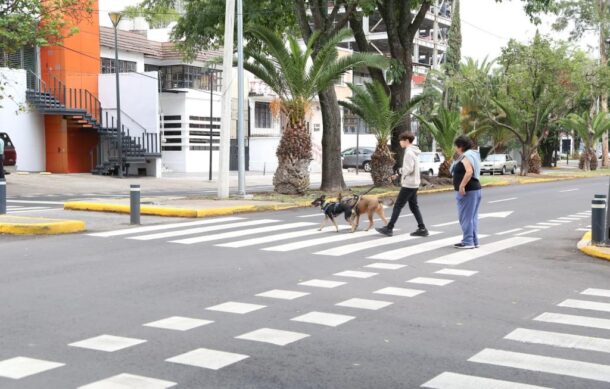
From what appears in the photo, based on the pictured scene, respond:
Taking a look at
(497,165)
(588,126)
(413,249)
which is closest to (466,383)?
(413,249)

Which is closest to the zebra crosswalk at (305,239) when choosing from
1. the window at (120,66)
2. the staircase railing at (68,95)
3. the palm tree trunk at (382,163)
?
the palm tree trunk at (382,163)

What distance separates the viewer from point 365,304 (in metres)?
7.95

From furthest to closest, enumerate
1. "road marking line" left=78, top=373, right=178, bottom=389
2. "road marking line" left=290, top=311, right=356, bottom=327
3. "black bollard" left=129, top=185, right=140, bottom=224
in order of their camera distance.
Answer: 1. "black bollard" left=129, top=185, right=140, bottom=224
2. "road marking line" left=290, top=311, right=356, bottom=327
3. "road marking line" left=78, top=373, right=178, bottom=389

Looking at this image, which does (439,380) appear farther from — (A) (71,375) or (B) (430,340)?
(A) (71,375)

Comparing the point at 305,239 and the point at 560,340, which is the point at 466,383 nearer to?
the point at 560,340

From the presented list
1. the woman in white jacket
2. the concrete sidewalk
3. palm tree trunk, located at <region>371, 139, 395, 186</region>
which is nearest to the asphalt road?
the woman in white jacket

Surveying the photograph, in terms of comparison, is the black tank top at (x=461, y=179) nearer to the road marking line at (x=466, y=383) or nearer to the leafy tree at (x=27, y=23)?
the road marking line at (x=466, y=383)

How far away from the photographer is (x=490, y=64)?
5059 cm

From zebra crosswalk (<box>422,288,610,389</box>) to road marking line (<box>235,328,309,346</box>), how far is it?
4.74 ft

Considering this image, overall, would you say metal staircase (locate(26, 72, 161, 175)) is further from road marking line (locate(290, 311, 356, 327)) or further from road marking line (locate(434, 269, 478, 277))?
road marking line (locate(290, 311, 356, 327))

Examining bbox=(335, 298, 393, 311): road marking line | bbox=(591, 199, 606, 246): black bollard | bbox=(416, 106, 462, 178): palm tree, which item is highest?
bbox=(416, 106, 462, 178): palm tree

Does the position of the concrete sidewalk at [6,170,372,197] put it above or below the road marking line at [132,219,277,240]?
above

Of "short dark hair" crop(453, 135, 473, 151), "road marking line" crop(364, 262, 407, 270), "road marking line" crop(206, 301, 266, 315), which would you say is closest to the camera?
"road marking line" crop(206, 301, 266, 315)

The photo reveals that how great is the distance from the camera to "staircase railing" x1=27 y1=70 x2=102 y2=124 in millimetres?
35250
